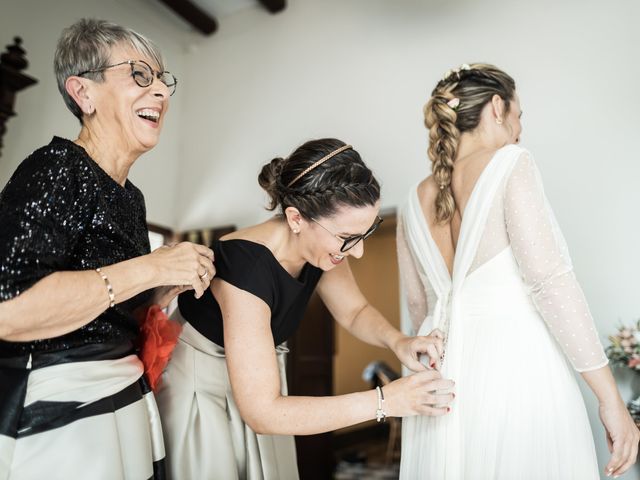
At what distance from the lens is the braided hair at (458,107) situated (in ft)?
5.11

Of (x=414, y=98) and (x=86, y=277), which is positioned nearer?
(x=86, y=277)

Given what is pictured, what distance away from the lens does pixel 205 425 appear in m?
1.26

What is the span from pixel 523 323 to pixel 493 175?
401mm

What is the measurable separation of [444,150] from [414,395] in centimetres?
80

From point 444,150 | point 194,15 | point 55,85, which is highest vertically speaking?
point 194,15

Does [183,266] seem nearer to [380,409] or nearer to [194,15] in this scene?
[380,409]

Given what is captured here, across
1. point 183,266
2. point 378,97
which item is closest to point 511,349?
point 183,266

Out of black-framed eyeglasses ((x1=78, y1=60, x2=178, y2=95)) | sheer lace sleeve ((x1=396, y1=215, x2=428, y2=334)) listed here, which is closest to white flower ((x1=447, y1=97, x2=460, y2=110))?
sheer lace sleeve ((x1=396, y1=215, x2=428, y2=334))

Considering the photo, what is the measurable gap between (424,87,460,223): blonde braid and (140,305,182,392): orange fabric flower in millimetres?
855

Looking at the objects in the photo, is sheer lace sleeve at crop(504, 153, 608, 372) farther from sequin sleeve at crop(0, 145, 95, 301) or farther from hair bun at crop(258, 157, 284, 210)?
sequin sleeve at crop(0, 145, 95, 301)

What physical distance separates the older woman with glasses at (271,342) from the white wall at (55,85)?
107 inches

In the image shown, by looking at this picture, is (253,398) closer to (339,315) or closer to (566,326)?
(339,315)

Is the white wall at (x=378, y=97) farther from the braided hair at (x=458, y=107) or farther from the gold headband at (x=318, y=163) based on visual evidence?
the gold headband at (x=318, y=163)

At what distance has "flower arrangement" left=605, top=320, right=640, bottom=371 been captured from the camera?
218cm
